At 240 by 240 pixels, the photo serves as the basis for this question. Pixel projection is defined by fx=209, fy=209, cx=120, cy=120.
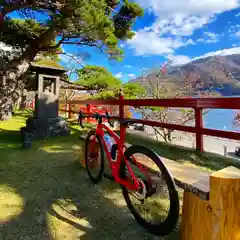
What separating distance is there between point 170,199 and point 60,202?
1216mm

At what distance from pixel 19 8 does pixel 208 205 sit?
6.98 metres

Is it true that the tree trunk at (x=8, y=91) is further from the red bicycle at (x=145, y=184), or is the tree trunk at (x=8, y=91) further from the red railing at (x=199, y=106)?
the red bicycle at (x=145, y=184)

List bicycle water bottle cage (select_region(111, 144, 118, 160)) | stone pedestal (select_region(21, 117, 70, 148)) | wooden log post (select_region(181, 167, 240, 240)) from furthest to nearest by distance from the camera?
stone pedestal (select_region(21, 117, 70, 148)), bicycle water bottle cage (select_region(111, 144, 118, 160)), wooden log post (select_region(181, 167, 240, 240))

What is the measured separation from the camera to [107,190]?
7.90 ft

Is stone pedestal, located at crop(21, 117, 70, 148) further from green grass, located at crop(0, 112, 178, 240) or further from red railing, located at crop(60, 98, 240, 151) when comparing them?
red railing, located at crop(60, 98, 240, 151)

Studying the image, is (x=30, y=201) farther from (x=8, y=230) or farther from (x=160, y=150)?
(x=160, y=150)

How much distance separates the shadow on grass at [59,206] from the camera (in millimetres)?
1673

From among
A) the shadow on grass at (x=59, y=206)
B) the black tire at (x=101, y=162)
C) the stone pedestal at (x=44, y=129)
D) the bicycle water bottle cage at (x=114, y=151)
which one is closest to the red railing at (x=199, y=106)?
the black tire at (x=101, y=162)

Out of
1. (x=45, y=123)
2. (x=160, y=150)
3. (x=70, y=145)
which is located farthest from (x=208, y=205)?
(x=45, y=123)

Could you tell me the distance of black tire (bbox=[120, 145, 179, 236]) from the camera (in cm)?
143

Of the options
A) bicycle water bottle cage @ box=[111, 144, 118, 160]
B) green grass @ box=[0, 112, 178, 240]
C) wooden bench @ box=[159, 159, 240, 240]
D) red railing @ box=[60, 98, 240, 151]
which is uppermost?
red railing @ box=[60, 98, 240, 151]

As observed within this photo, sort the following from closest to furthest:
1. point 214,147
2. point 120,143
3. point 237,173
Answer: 1. point 237,173
2. point 120,143
3. point 214,147

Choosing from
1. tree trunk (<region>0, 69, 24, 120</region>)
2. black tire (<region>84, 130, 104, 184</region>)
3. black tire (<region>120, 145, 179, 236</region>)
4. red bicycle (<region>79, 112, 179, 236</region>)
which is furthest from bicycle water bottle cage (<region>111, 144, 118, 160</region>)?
tree trunk (<region>0, 69, 24, 120</region>)

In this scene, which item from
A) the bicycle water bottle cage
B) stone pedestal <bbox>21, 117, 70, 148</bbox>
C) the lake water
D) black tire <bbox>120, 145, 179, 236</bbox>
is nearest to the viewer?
black tire <bbox>120, 145, 179, 236</bbox>
